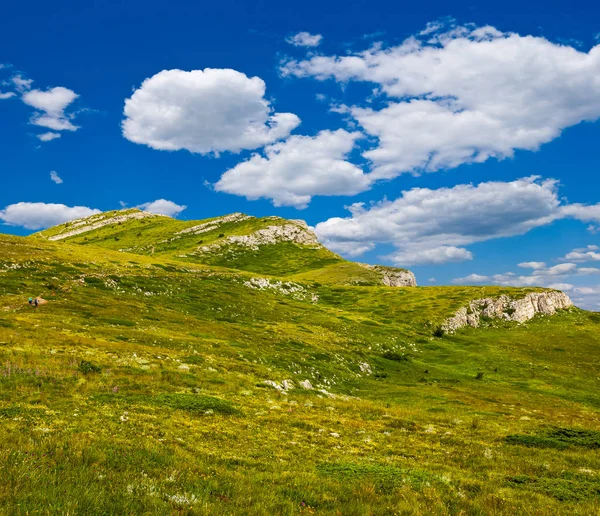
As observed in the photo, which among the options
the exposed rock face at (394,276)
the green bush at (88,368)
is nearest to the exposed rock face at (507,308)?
the exposed rock face at (394,276)

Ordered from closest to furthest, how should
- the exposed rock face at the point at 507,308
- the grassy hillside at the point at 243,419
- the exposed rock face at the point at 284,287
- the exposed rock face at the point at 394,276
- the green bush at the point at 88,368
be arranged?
1. the grassy hillside at the point at 243,419
2. the green bush at the point at 88,368
3. the exposed rock face at the point at 507,308
4. the exposed rock face at the point at 284,287
5. the exposed rock face at the point at 394,276

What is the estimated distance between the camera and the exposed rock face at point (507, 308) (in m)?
98.6

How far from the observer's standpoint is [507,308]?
4281 inches

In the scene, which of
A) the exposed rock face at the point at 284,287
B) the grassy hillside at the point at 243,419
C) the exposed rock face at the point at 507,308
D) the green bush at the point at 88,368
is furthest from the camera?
the exposed rock face at the point at 284,287

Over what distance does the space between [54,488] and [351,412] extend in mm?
19994

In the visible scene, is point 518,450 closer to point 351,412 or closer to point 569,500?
point 569,500

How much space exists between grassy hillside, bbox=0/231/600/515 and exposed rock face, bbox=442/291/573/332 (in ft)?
120

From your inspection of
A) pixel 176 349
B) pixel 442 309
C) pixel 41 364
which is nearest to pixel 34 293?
pixel 176 349

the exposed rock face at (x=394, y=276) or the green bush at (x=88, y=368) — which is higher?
the exposed rock face at (x=394, y=276)

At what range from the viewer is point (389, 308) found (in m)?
104

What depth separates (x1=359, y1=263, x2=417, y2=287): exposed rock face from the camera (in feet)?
555

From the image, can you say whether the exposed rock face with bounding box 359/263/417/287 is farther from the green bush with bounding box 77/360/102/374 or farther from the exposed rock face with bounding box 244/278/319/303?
the green bush with bounding box 77/360/102/374

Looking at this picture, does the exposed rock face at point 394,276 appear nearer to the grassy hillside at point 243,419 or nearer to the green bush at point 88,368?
the grassy hillside at point 243,419

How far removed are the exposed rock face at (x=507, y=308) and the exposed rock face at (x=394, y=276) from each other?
57833 millimetres
